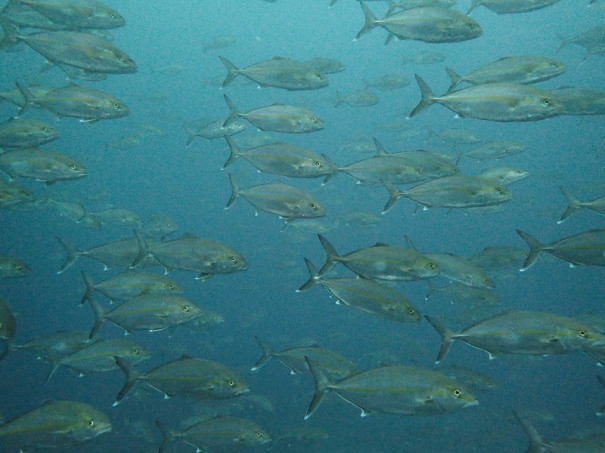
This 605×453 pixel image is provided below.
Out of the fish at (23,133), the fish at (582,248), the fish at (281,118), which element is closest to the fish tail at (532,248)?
the fish at (582,248)

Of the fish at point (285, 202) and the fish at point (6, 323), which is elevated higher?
the fish at point (285, 202)

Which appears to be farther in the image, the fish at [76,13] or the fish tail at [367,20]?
the fish tail at [367,20]

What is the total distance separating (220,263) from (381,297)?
1.72 meters

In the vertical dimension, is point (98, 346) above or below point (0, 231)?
above

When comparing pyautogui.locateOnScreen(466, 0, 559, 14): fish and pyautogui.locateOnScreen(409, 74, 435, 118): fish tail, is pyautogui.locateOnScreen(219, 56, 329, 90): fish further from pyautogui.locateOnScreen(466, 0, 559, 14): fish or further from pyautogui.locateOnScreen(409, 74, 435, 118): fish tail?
pyautogui.locateOnScreen(466, 0, 559, 14): fish

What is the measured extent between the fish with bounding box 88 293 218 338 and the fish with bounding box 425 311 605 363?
99.7 inches

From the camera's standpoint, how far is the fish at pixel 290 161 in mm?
4973

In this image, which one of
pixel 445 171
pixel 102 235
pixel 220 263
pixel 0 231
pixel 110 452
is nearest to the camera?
pixel 220 263

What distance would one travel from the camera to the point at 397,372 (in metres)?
3.50

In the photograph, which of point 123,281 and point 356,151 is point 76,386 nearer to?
point 356,151

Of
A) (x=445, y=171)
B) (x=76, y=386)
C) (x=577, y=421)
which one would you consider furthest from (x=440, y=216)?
(x=445, y=171)

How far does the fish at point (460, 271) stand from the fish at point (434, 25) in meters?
2.41

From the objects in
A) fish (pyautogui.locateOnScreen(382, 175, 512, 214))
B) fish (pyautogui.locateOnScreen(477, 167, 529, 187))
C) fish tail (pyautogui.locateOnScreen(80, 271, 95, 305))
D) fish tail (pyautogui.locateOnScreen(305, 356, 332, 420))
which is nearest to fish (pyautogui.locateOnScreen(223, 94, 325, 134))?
fish (pyautogui.locateOnScreen(382, 175, 512, 214))

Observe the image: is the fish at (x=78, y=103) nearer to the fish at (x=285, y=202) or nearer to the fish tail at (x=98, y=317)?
the fish at (x=285, y=202)
